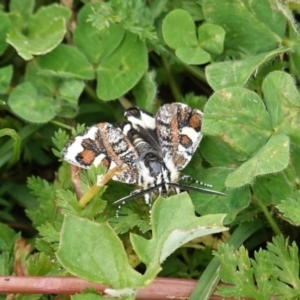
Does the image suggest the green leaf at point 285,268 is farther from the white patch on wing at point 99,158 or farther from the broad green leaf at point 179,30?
the broad green leaf at point 179,30

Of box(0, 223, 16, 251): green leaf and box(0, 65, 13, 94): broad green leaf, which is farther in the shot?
box(0, 65, 13, 94): broad green leaf

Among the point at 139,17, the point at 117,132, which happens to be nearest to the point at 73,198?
the point at 117,132

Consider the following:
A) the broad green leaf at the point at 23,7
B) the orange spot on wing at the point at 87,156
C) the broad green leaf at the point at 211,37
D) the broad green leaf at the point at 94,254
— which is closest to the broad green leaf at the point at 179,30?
the broad green leaf at the point at 211,37

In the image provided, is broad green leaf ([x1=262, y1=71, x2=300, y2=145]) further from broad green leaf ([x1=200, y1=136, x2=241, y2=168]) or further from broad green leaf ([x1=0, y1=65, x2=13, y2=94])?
broad green leaf ([x1=0, y1=65, x2=13, y2=94])

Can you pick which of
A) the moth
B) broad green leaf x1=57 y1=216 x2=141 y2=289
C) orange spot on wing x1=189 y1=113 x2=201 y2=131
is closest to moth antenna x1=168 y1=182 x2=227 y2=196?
the moth

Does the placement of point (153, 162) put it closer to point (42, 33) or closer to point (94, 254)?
point (94, 254)

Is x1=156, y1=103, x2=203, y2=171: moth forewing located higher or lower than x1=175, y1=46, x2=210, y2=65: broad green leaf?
lower
